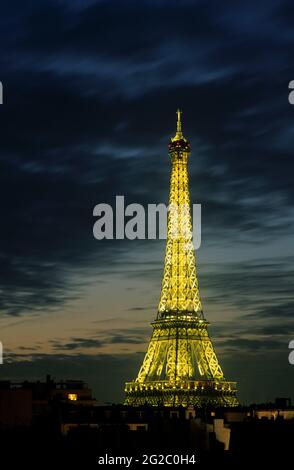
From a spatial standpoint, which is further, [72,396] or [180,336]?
[180,336]

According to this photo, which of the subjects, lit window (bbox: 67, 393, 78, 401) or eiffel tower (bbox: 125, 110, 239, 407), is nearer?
lit window (bbox: 67, 393, 78, 401)

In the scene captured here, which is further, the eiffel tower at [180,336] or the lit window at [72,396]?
the eiffel tower at [180,336]

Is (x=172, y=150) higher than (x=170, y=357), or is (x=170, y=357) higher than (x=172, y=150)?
(x=172, y=150)
